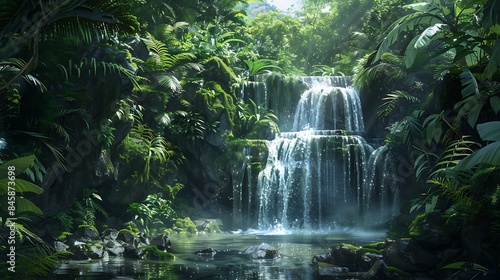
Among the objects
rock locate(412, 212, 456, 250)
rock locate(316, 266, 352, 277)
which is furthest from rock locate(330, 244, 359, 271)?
rock locate(412, 212, 456, 250)

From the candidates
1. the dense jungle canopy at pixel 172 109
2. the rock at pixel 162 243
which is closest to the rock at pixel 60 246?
the dense jungle canopy at pixel 172 109

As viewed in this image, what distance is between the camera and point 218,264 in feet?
37.5

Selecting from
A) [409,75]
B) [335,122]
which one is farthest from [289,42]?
[409,75]

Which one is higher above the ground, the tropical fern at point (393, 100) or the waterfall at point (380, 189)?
the tropical fern at point (393, 100)

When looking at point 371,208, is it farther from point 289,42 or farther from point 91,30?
point 289,42

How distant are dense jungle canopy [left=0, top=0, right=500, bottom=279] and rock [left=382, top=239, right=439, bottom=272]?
A: 2.32 ft

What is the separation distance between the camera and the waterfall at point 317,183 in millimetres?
19000

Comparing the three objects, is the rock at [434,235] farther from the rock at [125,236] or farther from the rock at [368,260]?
the rock at [125,236]

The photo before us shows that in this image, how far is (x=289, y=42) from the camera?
116 feet

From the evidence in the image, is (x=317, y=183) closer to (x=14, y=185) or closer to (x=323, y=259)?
(x=323, y=259)

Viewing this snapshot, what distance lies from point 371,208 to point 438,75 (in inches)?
182

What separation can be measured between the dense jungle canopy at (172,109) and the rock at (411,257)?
71 centimetres

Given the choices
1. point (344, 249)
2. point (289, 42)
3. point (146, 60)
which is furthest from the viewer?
point (289, 42)

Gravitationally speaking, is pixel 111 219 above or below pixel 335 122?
below
